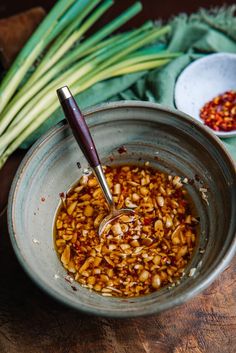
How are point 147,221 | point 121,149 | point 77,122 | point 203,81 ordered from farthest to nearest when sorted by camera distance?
1. point 203,81
2. point 121,149
3. point 147,221
4. point 77,122

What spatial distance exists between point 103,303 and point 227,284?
1.27 feet

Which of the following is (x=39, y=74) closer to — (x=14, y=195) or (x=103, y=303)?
(x=14, y=195)

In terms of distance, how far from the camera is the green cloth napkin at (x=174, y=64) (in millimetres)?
1946

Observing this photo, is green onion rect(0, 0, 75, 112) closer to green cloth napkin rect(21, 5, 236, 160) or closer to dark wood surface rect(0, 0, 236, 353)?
green cloth napkin rect(21, 5, 236, 160)

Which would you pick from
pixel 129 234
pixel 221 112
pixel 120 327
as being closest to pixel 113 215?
pixel 129 234

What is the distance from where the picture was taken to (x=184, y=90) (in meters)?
2.01

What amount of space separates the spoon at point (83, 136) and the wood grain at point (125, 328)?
0.91 ft

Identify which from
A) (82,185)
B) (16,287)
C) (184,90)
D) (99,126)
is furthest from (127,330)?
(184,90)

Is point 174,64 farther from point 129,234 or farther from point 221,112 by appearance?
point 129,234

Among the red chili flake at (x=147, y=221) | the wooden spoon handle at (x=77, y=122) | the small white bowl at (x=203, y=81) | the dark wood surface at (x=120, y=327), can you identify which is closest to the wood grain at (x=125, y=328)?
the dark wood surface at (x=120, y=327)

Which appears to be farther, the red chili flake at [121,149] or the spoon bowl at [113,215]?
the red chili flake at [121,149]

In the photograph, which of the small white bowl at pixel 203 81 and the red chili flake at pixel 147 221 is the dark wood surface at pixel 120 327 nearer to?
the red chili flake at pixel 147 221

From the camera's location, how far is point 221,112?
199cm

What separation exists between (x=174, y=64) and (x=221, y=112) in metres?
0.25
